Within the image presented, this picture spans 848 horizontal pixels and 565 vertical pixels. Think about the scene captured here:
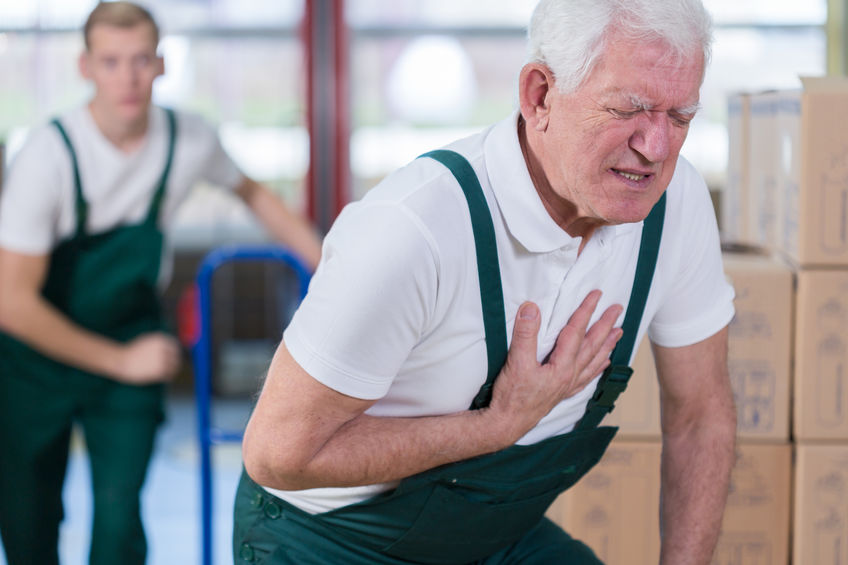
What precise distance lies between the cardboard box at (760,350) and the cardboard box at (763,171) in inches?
5.4

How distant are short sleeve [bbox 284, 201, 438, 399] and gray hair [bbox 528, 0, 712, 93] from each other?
9.1 inches

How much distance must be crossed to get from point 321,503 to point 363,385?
0.82 ft

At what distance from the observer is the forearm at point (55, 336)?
2260 mm

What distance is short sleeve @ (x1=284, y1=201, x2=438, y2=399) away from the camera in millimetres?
1148

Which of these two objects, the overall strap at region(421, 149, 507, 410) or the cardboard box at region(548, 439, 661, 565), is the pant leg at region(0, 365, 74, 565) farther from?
the overall strap at region(421, 149, 507, 410)

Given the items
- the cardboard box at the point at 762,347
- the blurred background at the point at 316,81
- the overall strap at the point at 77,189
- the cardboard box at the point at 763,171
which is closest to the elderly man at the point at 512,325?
the cardboard box at the point at 762,347

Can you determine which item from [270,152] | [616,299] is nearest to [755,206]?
[616,299]

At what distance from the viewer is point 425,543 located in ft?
4.51

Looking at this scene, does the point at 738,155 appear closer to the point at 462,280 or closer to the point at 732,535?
the point at 732,535

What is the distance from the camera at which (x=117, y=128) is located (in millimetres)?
2408

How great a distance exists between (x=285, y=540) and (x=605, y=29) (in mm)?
723

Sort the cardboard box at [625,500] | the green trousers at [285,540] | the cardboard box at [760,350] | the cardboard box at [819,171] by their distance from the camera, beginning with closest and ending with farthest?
the green trousers at [285,540] < the cardboard box at [819,171] < the cardboard box at [760,350] < the cardboard box at [625,500]

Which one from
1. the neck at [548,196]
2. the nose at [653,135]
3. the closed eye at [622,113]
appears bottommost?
the neck at [548,196]

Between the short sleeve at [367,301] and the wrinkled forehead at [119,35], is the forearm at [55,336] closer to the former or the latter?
the wrinkled forehead at [119,35]
